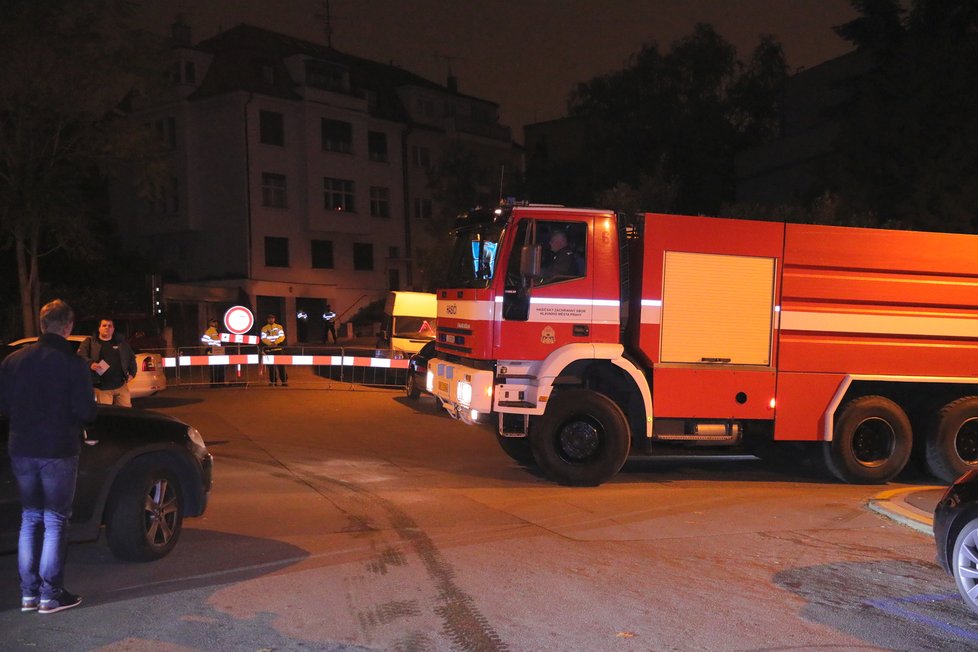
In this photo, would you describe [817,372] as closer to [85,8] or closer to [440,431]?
[440,431]

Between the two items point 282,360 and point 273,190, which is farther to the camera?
point 273,190

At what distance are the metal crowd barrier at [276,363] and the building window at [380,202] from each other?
20.4 meters

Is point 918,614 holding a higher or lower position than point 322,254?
lower

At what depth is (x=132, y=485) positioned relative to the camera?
6012 mm

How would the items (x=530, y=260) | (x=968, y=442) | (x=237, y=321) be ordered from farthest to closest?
1. (x=237, y=321)
2. (x=968, y=442)
3. (x=530, y=260)

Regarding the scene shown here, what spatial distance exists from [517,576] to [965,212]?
16.6 metres

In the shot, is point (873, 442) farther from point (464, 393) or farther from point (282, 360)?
point (282, 360)

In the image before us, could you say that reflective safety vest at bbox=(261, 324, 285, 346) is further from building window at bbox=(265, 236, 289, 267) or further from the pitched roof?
the pitched roof

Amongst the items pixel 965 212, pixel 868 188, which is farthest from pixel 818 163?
pixel 965 212

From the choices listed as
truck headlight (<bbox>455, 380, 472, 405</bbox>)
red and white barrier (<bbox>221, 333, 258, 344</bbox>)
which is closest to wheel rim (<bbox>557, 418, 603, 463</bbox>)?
truck headlight (<bbox>455, 380, 472, 405</bbox>)

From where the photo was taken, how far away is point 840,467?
1004 centimetres

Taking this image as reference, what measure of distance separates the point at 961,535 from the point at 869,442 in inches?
194

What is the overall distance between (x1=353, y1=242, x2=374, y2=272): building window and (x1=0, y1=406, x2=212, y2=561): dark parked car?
3564 centimetres

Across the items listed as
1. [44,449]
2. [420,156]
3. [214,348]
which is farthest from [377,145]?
[44,449]
